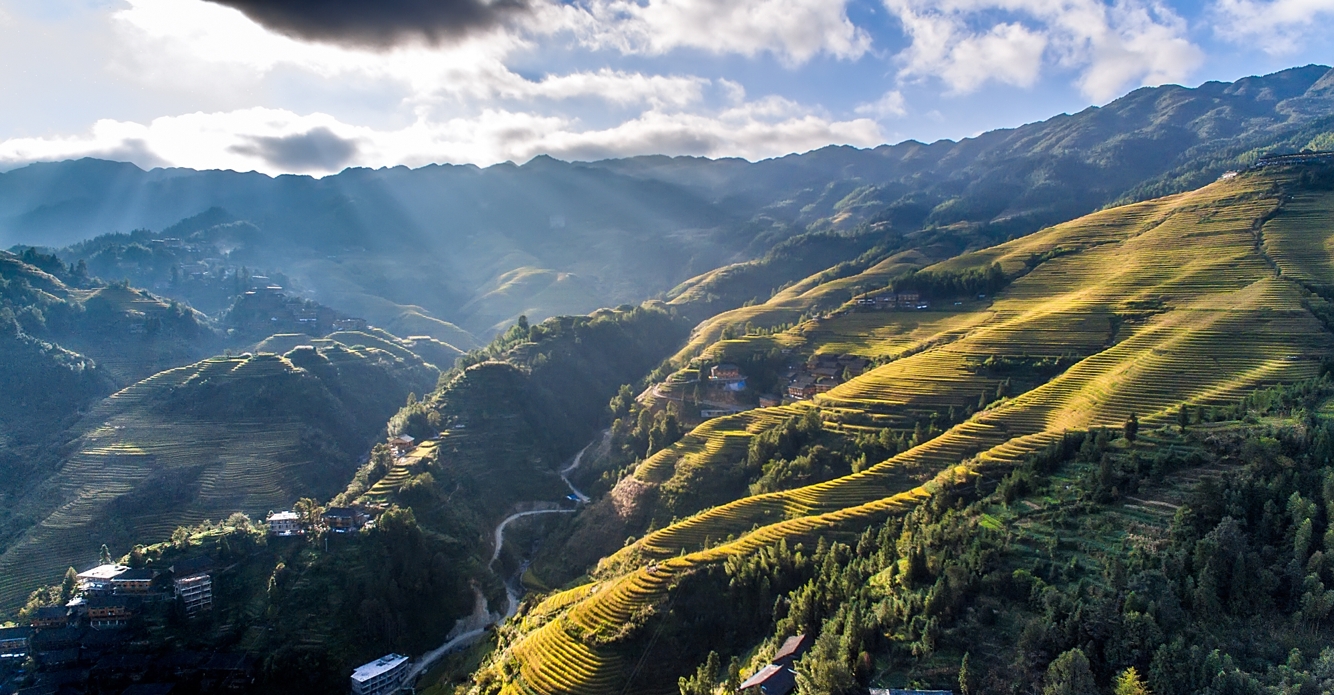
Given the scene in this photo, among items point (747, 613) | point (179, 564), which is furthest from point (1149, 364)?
point (179, 564)

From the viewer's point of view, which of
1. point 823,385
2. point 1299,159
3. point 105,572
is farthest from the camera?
point 1299,159

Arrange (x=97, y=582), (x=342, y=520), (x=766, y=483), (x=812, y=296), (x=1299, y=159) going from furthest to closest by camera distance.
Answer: (x=812, y=296)
(x=1299, y=159)
(x=766, y=483)
(x=342, y=520)
(x=97, y=582)

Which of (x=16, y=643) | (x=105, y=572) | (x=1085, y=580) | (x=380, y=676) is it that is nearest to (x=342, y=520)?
(x=380, y=676)

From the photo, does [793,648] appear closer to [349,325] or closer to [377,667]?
[377,667]

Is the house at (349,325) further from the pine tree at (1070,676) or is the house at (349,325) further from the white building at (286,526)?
the pine tree at (1070,676)

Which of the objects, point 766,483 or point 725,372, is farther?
point 725,372

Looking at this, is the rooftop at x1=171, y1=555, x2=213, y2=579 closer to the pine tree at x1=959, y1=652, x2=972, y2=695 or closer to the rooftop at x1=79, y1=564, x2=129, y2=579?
the rooftop at x1=79, y1=564, x2=129, y2=579

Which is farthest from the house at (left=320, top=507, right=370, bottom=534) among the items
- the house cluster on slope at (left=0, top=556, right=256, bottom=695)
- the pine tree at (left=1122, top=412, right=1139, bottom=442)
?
the pine tree at (left=1122, top=412, right=1139, bottom=442)
